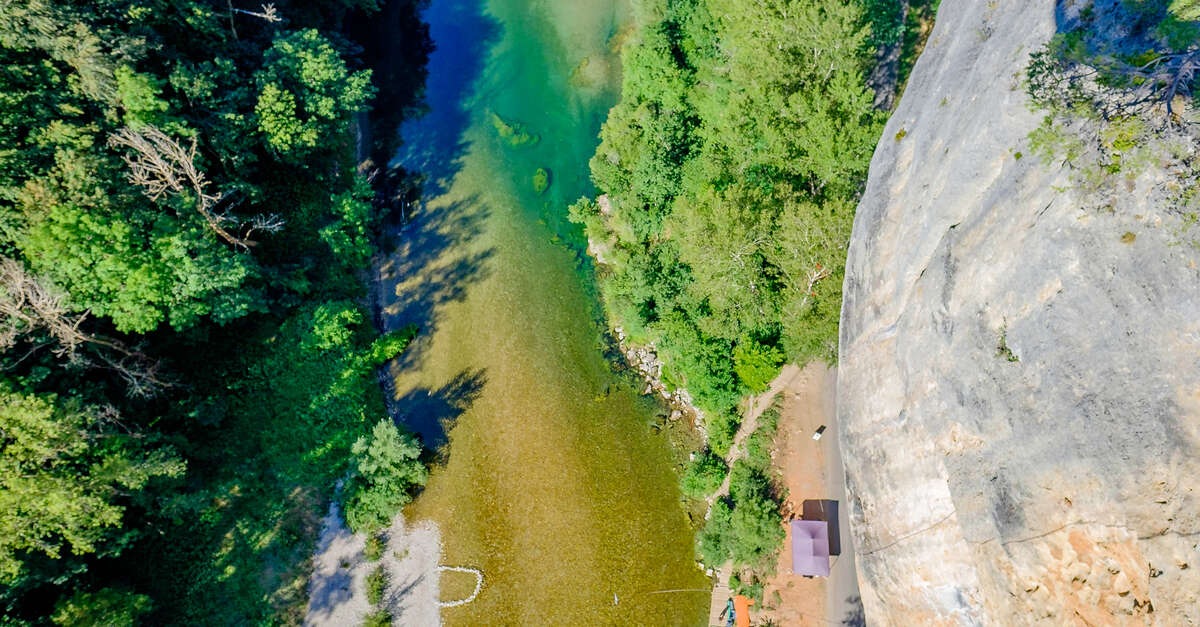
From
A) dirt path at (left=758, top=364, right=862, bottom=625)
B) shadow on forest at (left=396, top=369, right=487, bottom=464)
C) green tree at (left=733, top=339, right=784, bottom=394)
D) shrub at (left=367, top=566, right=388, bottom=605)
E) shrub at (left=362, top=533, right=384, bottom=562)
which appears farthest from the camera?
shadow on forest at (left=396, top=369, right=487, bottom=464)

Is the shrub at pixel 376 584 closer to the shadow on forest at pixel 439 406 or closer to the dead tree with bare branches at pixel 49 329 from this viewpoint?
the shadow on forest at pixel 439 406

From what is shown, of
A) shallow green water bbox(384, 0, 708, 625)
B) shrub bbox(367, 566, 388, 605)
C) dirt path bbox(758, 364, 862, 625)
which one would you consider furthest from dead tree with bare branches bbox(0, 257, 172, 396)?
dirt path bbox(758, 364, 862, 625)

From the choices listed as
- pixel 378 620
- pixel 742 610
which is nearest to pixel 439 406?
pixel 378 620

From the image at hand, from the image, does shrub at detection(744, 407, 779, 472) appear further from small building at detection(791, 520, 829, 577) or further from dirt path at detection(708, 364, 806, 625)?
small building at detection(791, 520, 829, 577)

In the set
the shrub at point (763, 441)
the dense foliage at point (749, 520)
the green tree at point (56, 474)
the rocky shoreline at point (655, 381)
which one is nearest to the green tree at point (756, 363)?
the shrub at point (763, 441)

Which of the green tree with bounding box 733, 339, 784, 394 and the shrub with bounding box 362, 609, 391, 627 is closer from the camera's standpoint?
the shrub with bounding box 362, 609, 391, 627
